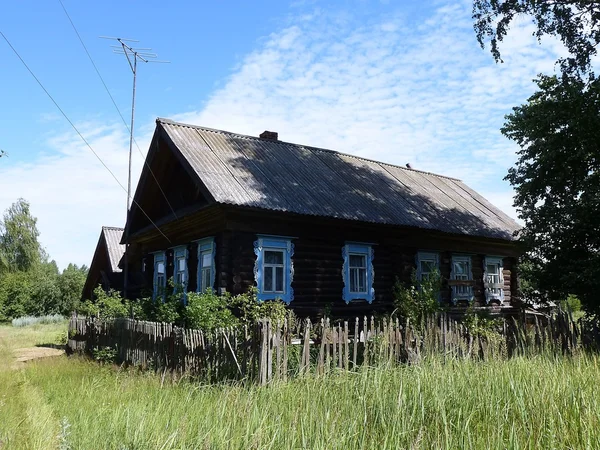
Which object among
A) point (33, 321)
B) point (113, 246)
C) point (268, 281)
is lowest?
point (33, 321)

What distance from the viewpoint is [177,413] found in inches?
196

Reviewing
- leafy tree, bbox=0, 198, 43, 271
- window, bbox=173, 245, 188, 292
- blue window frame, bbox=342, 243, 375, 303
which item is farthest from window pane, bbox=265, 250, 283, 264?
leafy tree, bbox=0, 198, 43, 271

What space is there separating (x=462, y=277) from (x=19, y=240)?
128 ft

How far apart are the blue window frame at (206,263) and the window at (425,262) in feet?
21.4

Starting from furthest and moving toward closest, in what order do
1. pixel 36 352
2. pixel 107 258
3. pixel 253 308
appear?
pixel 107 258 < pixel 36 352 < pixel 253 308

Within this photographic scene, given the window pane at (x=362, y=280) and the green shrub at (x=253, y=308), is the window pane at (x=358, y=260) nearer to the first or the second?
the window pane at (x=362, y=280)

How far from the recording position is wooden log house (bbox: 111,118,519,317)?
486 inches

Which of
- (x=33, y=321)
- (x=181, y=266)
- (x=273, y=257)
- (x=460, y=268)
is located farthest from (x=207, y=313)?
(x=33, y=321)

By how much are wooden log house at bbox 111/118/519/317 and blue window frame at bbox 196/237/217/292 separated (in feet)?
0.11

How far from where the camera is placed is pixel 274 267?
41.7 feet

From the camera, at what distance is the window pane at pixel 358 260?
47.4ft

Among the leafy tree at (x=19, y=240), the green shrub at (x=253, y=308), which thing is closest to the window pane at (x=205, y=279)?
the green shrub at (x=253, y=308)

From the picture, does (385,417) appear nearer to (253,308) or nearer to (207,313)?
(207,313)

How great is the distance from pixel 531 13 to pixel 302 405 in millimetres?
14226
